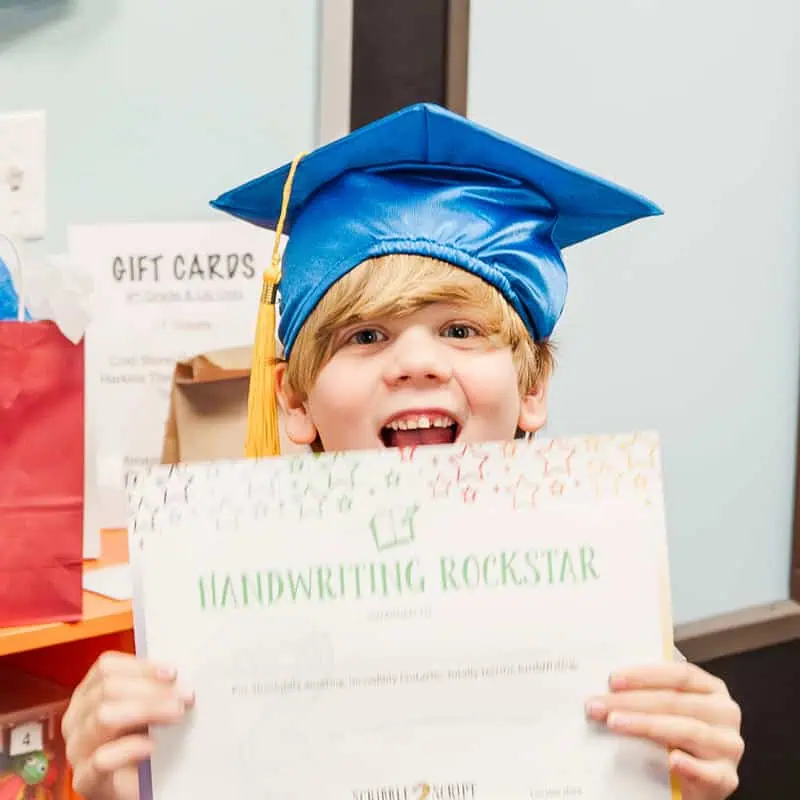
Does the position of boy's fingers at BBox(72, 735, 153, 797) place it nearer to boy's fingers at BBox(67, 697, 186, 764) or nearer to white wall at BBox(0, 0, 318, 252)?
boy's fingers at BBox(67, 697, 186, 764)

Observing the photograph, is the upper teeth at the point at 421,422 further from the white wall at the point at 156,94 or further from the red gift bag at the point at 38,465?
the white wall at the point at 156,94

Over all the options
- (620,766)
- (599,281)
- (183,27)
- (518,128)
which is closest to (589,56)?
(518,128)

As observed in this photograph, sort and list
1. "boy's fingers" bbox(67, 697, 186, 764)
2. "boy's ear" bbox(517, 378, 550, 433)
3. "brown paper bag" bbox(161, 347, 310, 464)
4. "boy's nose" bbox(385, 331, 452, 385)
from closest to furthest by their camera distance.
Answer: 1. "boy's fingers" bbox(67, 697, 186, 764)
2. "boy's nose" bbox(385, 331, 452, 385)
3. "boy's ear" bbox(517, 378, 550, 433)
4. "brown paper bag" bbox(161, 347, 310, 464)

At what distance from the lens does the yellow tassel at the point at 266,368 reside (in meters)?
0.82

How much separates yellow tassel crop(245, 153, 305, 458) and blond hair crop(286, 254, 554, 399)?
3 centimetres

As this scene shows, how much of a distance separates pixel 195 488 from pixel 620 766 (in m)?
0.35

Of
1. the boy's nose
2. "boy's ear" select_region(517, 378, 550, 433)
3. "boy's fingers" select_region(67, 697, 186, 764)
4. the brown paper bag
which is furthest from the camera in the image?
the brown paper bag

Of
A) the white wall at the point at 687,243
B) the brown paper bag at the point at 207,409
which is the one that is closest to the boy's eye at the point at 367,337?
the brown paper bag at the point at 207,409

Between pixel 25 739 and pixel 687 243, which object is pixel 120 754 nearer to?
pixel 25 739

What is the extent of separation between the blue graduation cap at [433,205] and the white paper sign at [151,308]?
1.57ft

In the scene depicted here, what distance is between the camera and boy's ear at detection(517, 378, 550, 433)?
867mm

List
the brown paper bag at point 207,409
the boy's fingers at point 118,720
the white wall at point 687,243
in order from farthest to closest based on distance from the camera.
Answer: the white wall at point 687,243 < the brown paper bag at point 207,409 < the boy's fingers at point 118,720

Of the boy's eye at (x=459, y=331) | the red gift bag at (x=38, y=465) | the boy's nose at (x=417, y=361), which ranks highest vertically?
the boy's eye at (x=459, y=331)

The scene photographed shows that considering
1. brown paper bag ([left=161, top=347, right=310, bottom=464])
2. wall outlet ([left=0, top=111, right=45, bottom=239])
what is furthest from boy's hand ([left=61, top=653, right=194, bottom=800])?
wall outlet ([left=0, top=111, right=45, bottom=239])
